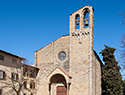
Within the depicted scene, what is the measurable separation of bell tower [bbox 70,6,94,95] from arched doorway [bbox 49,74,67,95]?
186 centimetres

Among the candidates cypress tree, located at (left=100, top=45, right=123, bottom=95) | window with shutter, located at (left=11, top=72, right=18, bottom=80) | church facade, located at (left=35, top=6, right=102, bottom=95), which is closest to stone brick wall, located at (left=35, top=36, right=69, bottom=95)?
church facade, located at (left=35, top=6, right=102, bottom=95)

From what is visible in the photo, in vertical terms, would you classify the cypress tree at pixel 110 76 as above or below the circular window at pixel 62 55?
below

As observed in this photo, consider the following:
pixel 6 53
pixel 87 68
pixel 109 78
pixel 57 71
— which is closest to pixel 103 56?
pixel 109 78

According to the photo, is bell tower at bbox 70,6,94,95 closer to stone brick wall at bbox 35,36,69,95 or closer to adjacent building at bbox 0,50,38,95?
stone brick wall at bbox 35,36,69,95

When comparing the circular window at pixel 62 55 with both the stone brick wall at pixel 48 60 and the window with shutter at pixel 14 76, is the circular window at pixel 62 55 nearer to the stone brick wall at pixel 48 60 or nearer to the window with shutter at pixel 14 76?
the stone brick wall at pixel 48 60

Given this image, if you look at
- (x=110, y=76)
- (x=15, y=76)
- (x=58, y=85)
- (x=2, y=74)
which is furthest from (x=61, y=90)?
(x=2, y=74)

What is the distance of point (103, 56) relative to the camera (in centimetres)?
→ 3556

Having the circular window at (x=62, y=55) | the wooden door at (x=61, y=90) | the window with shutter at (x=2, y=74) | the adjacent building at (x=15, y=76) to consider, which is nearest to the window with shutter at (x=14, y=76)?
the adjacent building at (x=15, y=76)

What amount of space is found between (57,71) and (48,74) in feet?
8.32

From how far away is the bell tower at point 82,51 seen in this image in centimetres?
2780

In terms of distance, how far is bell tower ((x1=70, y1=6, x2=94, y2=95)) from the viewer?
27.8m

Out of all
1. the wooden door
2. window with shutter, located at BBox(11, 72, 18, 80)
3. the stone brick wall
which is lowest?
the wooden door

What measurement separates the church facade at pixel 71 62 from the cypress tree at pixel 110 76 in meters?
3.88

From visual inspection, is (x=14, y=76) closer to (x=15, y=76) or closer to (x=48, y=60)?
(x=15, y=76)
